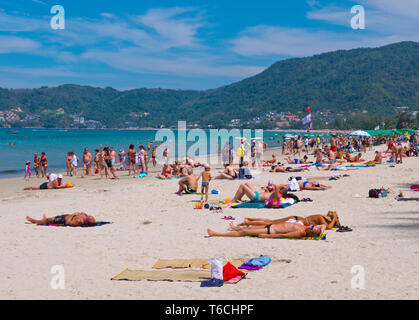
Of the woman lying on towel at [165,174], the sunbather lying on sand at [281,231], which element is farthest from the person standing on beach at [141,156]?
the sunbather lying on sand at [281,231]

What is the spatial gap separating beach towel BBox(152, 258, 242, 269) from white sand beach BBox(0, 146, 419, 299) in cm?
17

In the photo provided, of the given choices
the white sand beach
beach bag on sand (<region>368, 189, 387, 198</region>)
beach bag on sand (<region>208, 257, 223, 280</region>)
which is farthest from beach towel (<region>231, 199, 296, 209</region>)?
beach bag on sand (<region>208, 257, 223, 280</region>)

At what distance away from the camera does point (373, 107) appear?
6516 inches

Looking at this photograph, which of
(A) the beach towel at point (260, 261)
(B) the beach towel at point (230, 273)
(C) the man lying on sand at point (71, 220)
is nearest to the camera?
(B) the beach towel at point (230, 273)

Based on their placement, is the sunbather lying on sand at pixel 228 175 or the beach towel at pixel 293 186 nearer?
the beach towel at pixel 293 186

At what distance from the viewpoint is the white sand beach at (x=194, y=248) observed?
15.5ft

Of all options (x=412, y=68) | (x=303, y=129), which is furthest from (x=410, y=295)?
(x=412, y=68)

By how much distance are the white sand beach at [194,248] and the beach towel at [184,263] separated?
0.56 feet

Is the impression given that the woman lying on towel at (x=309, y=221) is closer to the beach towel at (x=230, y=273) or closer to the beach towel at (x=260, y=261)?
the beach towel at (x=260, y=261)

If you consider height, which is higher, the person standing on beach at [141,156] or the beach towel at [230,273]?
the person standing on beach at [141,156]

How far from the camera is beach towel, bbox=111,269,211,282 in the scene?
514 cm

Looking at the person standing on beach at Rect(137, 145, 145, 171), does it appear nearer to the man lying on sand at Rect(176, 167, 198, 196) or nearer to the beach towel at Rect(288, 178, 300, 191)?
the man lying on sand at Rect(176, 167, 198, 196)

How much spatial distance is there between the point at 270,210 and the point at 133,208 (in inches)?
133

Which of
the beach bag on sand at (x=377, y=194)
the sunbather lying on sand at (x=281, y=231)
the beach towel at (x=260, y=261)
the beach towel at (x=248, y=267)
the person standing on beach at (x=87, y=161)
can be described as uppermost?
the person standing on beach at (x=87, y=161)
